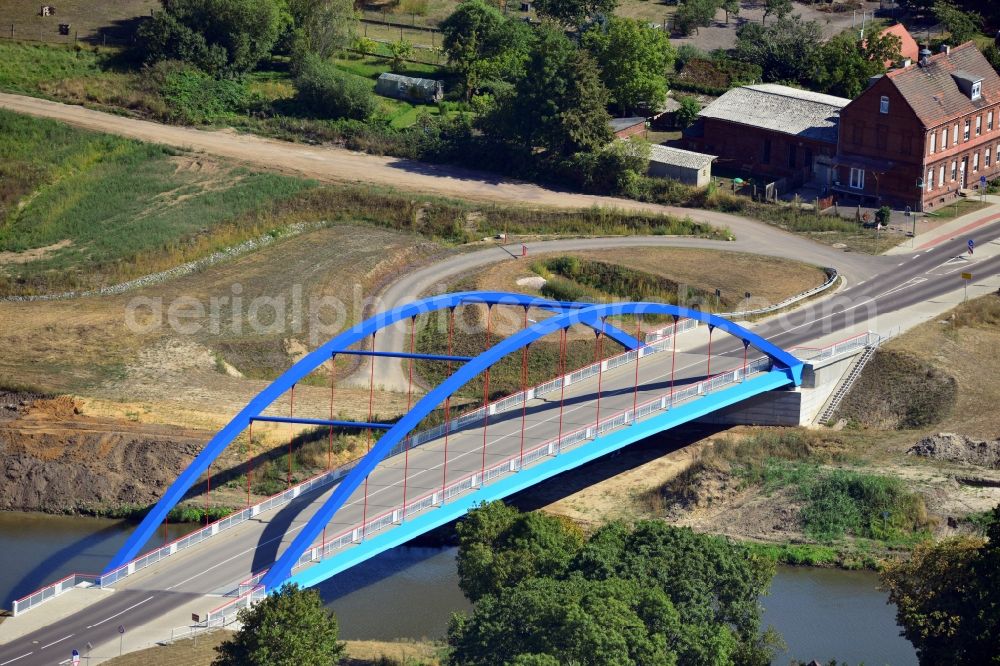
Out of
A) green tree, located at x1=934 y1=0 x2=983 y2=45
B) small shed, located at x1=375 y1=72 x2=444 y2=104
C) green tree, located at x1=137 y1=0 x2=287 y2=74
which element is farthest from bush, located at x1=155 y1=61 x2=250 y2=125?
green tree, located at x1=934 y1=0 x2=983 y2=45

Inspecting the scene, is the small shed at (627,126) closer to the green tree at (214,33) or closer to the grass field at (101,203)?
the grass field at (101,203)

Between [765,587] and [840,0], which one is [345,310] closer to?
[765,587]

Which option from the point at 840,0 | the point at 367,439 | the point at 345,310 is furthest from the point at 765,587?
the point at 840,0

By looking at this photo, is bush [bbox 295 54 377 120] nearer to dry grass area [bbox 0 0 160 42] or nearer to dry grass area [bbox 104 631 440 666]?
dry grass area [bbox 0 0 160 42]

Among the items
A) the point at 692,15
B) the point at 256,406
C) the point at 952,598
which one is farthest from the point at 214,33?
the point at 952,598

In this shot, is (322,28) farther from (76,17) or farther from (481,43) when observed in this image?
(76,17)

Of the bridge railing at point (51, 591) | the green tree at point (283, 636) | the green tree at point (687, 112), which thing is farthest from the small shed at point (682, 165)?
the green tree at point (283, 636)
